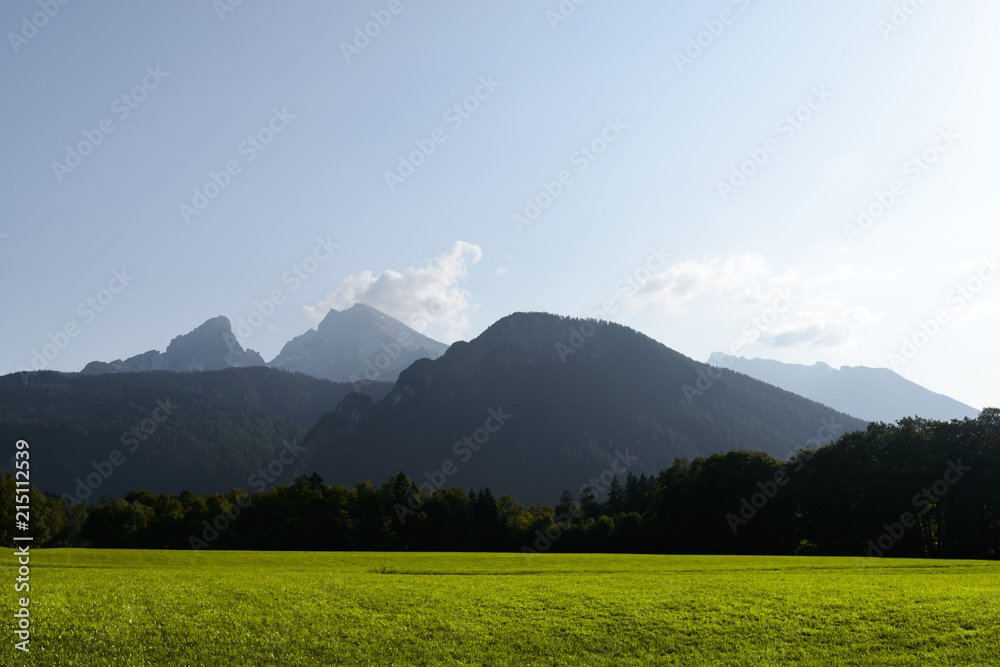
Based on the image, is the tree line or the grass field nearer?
the grass field

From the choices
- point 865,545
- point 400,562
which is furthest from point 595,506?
point 400,562

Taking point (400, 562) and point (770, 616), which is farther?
point (400, 562)

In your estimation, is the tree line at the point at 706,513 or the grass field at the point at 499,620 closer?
the grass field at the point at 499,620

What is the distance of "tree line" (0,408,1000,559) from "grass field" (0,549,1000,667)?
157 feet

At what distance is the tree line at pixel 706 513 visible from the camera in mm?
74250

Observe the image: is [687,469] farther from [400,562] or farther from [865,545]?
[400,562]

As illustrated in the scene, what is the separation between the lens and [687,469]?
10125cm

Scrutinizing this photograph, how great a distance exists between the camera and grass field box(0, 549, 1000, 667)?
22.8 metres

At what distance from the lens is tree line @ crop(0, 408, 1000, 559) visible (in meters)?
74.2

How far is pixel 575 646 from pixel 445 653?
531 cm

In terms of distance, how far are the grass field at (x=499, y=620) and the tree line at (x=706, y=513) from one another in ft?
157

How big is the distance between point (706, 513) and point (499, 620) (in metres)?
73.6

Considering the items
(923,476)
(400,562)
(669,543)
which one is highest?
(923,476)

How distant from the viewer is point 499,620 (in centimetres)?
2648
